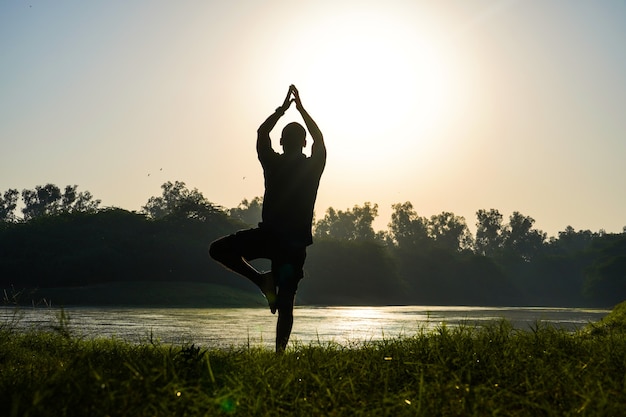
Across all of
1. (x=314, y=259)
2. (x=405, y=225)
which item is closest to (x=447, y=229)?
(x=405, y=225)

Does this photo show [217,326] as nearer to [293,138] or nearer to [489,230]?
[293,138]

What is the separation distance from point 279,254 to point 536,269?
141 metres

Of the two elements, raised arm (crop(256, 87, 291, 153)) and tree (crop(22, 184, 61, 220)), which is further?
tree (crop(22, 184, 61, 220))

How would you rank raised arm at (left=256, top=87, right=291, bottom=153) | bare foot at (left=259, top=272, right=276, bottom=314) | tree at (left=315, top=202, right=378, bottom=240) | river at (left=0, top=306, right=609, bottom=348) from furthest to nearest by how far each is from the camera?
tree at (left=315, top=202, right=378, bottom=240) < river at (left=0, top=306, right=609, bottom=348) < raised arm at (left=256, top=87, right=291, bottom=153) < bare foot at (left=259, top=272, right=276, bottom=314)

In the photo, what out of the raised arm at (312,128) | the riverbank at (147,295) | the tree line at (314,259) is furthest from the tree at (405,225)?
the raised arm at (312,128)

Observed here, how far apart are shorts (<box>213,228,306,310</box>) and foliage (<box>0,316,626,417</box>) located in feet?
2.85

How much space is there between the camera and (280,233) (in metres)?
7.00

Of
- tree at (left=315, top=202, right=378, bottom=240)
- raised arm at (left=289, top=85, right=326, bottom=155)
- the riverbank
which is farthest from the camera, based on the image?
tree at (left=315, top=202, right=378, bottom=240)

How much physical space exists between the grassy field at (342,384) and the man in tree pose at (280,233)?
0.86 meters

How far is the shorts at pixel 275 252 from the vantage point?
701 cm

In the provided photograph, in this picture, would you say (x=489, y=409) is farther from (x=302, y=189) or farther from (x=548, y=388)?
(x=302, y=189)

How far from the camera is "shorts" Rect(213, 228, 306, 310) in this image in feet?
23.0

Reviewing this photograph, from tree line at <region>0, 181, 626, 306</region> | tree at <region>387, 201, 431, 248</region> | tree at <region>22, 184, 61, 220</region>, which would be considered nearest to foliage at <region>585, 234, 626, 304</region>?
tree line at <region>0, 181, 626, 306</region>

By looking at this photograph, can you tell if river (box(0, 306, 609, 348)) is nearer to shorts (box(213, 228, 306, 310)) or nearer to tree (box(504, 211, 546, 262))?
shorts (box(213, 228, 306, 310))
